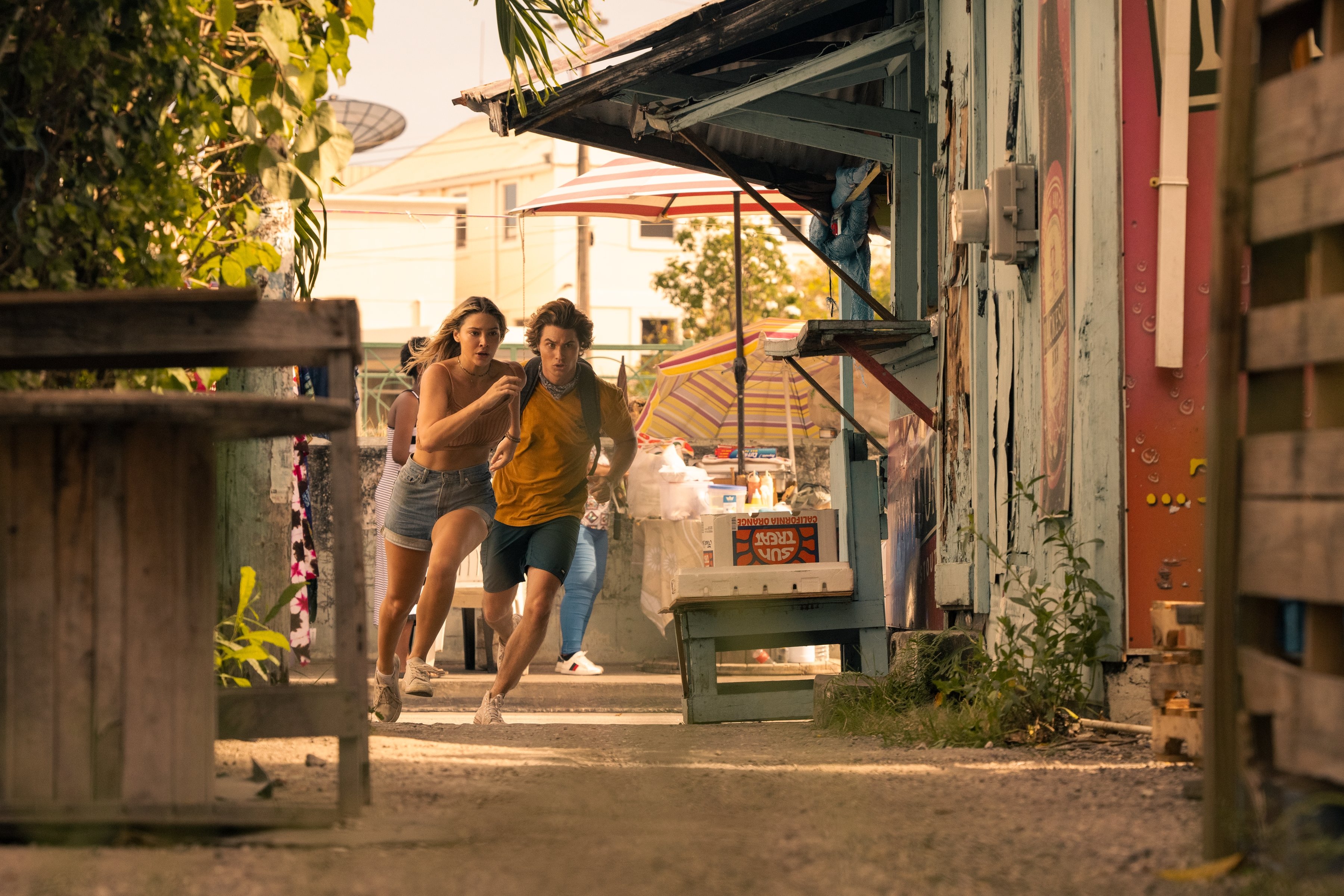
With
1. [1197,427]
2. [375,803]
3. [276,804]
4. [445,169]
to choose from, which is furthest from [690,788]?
[445,169]

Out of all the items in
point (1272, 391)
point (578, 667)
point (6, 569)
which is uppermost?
point (1272, 391)

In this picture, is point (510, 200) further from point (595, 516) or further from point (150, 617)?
point (150, 617)

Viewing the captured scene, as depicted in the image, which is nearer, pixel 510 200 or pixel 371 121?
pixel 371 121

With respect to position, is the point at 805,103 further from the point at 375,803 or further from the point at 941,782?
the point at 375,803

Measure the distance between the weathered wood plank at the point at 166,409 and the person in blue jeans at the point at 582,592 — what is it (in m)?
7.65

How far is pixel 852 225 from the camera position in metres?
10.3

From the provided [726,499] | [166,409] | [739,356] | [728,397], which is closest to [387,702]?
[166,409]

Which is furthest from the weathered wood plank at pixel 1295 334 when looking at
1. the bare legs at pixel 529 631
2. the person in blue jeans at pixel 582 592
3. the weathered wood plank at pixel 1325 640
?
the person in blue jeans at pixel 582 592

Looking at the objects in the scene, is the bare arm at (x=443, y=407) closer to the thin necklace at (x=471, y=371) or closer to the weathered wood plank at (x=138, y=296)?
the thin necklace at (x=471, y=371)

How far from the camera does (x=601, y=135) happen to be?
9.62 metres

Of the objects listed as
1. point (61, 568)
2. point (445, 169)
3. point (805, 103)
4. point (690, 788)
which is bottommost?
point (690, 788)

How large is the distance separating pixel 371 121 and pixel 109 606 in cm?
3414

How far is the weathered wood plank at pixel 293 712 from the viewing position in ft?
9.43

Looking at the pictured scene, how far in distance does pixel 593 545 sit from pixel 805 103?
4.23 metres
